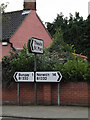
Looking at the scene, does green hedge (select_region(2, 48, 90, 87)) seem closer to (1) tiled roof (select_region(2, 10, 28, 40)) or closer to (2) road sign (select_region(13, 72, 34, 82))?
(2) road sign (select_region(13, 72, 34, 82))

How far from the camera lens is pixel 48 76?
490 inches

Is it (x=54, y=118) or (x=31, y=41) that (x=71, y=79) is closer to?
(x=31, y=41)

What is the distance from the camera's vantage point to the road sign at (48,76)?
12.3 metres

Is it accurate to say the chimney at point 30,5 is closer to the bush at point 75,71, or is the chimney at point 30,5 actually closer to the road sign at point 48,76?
the bush at point 75,71

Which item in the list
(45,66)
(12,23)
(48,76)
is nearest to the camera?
(48,76)

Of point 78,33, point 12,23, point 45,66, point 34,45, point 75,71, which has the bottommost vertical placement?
point 75,71

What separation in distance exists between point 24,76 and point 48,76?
3.99 ft

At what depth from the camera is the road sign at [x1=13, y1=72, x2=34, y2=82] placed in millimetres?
12594

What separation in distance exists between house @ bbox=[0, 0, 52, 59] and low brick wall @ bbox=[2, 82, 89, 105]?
723 cm

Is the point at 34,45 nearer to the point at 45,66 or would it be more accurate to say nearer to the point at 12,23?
the point at 45,66

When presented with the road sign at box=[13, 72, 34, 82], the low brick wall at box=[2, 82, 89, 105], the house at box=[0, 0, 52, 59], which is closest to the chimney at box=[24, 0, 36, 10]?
the house at box=[0, 0, 52, 59]

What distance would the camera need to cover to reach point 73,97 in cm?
1270

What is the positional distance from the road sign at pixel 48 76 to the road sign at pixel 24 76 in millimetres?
322

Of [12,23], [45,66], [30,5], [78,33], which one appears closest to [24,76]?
[45,66]
